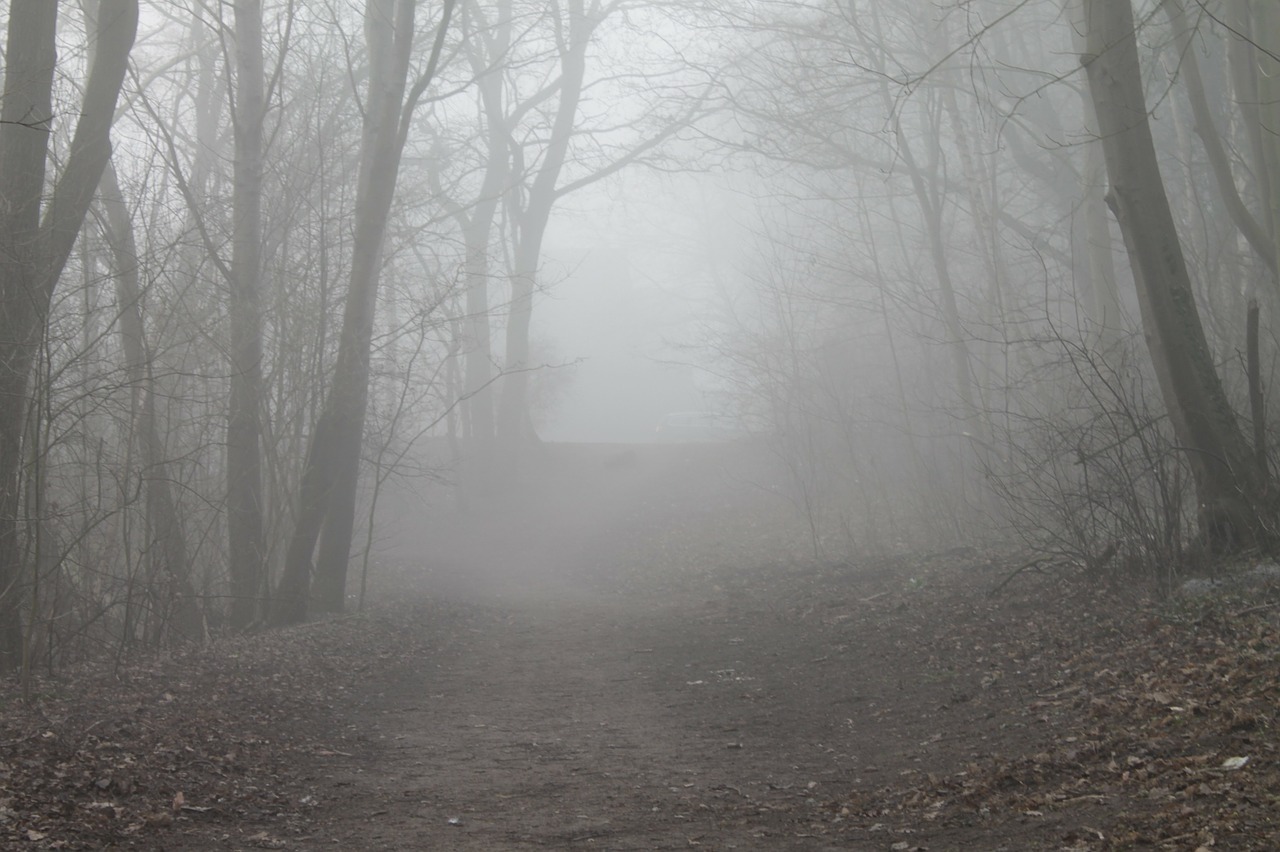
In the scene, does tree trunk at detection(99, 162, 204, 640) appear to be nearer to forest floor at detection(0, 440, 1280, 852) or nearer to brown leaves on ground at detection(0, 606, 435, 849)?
forest floor at detection(0, 440, 1280, 852)

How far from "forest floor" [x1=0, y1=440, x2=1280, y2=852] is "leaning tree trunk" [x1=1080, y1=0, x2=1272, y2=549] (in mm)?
1044

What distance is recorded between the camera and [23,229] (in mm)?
7754

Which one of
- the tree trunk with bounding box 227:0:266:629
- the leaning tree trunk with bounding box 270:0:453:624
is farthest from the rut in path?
the tree trunk with bounding box 227:0:266:629

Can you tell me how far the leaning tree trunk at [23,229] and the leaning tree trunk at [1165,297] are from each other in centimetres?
789

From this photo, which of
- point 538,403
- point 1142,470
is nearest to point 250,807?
point 1142,470

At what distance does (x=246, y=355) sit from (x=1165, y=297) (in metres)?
8.95

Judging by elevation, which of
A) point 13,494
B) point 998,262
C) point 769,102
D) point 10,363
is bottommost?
point 13,494

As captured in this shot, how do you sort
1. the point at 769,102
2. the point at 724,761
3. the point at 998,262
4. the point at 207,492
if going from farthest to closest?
the point at 769,102, the point at 998,262, the point at 207,492, the point at 724,761

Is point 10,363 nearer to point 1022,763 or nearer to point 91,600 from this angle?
point 91,600

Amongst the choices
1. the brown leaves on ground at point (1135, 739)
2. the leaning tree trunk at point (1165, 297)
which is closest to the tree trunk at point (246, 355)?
the brown leaves on ground at point (1135, 739)

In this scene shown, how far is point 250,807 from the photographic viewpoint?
5.02m

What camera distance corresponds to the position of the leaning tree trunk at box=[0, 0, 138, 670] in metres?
7.55

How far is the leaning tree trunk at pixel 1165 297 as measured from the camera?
25.5 ft

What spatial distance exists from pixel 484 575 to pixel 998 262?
36.5 ft
